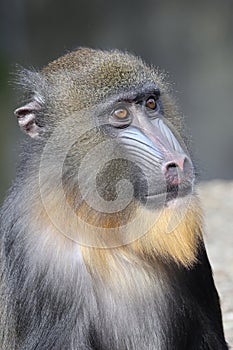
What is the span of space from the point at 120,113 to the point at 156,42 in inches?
370

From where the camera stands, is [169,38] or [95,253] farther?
[169,38]

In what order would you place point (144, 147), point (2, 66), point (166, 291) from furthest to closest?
point (2, 66) → point (166, 291) → point (144, 147)

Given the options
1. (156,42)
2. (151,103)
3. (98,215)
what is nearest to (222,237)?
(151,103)

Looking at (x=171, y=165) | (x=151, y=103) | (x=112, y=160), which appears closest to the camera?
(x=171, y=165)

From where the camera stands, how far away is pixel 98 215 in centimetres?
336

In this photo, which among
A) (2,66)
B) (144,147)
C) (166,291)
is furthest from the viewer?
(2,66)

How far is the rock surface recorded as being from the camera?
5109mm

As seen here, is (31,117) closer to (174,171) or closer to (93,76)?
(93,76)

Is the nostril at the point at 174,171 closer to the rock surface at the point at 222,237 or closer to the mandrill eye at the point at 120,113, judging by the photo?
the mandrill eye at the point at 120,113

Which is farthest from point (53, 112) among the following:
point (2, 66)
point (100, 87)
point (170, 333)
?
point (2, 66)

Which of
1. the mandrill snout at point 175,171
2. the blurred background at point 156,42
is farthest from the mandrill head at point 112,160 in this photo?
the blurred background at point 156,42

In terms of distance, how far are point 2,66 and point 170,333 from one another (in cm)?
907

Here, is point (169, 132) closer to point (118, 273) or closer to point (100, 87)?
point (100, 87)

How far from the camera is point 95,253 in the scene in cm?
346
